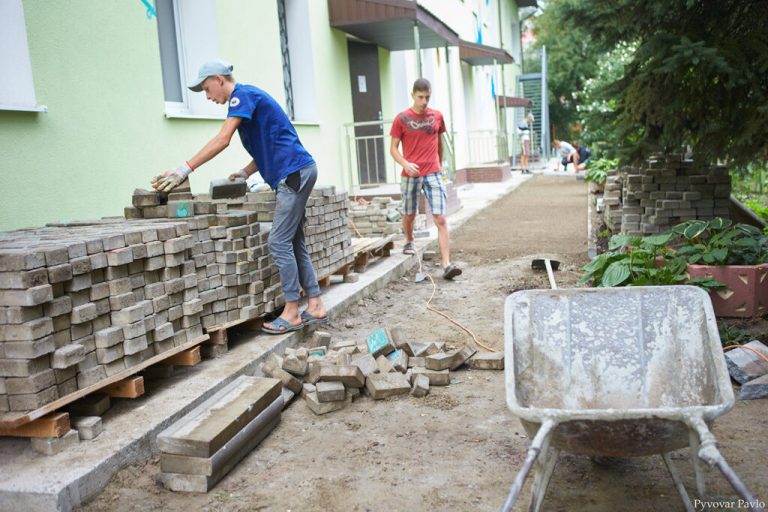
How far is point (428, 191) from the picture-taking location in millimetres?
7629

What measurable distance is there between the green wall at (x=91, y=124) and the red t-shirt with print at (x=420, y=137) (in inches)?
76.1

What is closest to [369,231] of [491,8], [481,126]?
[481,126]

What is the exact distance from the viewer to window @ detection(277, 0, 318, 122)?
10055 mm

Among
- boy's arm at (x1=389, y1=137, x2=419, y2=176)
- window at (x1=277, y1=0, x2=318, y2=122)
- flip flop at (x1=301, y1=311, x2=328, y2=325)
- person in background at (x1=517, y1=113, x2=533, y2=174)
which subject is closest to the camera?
flip flop at (x1=301, y1=311, x2=328, y2=325)

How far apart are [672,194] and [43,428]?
5.65 m

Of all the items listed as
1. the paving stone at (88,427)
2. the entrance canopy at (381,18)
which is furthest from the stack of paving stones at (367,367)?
the entrance canopy at (381,18)

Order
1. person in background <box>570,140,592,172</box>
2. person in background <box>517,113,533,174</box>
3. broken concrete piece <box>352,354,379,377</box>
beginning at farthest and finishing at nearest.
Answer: person in background <box>517,113,533,174</box> → person in background <box>570,140,592,172</box> → broken concrete piece <box>352,354,379,377</box>

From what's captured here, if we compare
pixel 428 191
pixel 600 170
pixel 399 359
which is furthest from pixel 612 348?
pixel 600 170

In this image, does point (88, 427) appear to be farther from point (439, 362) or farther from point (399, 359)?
point (439, 362)

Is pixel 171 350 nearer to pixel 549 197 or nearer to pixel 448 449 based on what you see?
pixel 448 449

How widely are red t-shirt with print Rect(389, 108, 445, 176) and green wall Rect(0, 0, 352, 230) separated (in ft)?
6.34

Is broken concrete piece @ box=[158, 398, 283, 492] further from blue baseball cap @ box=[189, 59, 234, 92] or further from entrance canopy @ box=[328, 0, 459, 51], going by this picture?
entrance canopy @ box=[328, 0, 459, 51]

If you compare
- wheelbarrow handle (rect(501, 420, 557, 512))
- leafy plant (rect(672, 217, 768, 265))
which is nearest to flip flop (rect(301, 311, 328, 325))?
leafy plant (rect(672, 217, 768, 265))

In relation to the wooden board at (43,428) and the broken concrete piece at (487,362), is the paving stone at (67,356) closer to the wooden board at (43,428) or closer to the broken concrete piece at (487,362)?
the wooden board at (43,428)
